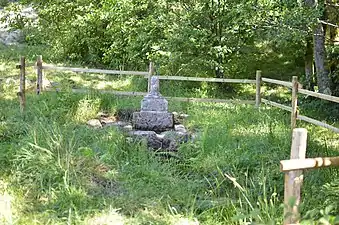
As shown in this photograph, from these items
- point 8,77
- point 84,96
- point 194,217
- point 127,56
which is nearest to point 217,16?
point 127,56

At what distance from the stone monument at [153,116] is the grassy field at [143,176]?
1.40 feet

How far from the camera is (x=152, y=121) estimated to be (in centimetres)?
650

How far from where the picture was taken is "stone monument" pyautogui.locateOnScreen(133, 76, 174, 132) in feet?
21.3

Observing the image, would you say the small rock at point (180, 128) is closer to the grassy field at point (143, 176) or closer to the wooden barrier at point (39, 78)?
the grassy field at point (143, 176)

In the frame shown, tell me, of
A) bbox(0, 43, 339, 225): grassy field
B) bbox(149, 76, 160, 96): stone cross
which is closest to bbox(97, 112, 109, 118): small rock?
bbox(0, 43, 339, 225): grassy field

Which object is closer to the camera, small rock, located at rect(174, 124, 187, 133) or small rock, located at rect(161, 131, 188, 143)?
small rock, located at rect(161, 131, 188, 143)

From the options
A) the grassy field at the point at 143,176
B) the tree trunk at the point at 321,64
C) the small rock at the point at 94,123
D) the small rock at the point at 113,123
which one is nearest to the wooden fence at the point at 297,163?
the grassy field at the point at 143,176

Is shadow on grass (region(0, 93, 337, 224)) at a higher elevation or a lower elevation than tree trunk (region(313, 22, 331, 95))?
lower

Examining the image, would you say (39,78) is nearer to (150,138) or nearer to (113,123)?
(113,123)

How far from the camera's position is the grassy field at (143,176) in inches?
130

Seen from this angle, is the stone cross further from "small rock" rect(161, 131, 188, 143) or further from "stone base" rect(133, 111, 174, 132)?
"small rock" rect(161, 131, 188, 143)

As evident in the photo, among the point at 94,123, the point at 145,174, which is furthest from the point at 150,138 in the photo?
the point at 145,174

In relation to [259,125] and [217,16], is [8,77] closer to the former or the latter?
[217,16]

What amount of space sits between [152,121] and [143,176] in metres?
2.33
